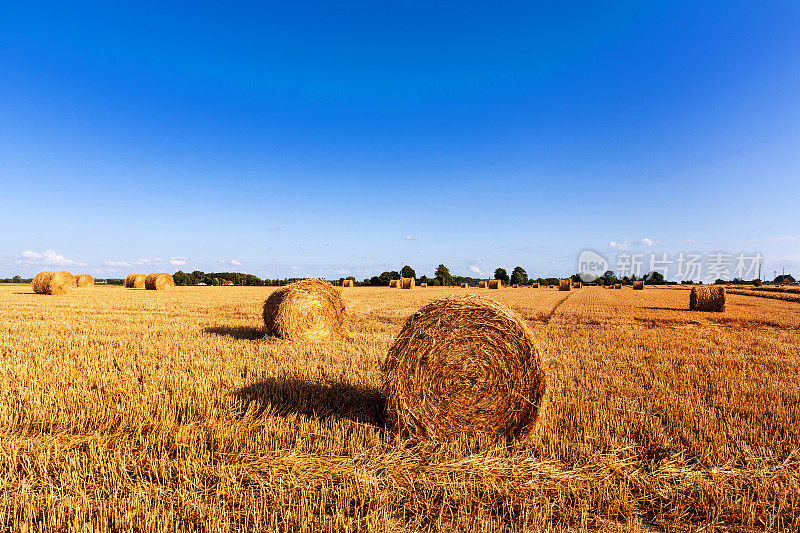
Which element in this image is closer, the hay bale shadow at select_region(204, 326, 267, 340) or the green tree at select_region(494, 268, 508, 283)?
the hay bale shadow at select_region(204, 326, 267, 340)

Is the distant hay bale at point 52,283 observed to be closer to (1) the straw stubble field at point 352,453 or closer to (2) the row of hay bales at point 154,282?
(2) the row of hay bales at point 154,282

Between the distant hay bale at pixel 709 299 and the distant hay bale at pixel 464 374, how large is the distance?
20177 mm

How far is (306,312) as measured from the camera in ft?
32.0

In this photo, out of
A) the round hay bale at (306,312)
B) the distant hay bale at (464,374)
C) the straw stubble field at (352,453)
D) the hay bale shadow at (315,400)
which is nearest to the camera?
the straw stubble field at (352,453)

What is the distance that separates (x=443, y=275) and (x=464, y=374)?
76.6 m

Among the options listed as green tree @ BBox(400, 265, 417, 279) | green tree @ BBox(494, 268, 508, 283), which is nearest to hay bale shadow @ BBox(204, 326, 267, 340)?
green tree @ BBox(400, 265, 417, 279)

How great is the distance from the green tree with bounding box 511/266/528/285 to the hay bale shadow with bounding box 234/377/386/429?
81.5 meters

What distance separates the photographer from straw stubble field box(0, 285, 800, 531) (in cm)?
298

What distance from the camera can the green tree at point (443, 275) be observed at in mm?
78088

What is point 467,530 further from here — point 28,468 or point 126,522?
point 28,468

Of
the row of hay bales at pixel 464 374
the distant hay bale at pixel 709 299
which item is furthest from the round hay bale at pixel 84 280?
the distant hay bale at pixel 709 299

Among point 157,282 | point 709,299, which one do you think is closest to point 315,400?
point 709,299

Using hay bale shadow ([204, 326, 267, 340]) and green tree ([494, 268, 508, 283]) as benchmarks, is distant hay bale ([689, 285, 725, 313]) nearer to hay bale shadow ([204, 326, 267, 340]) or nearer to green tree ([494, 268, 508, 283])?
hay bale shadow ([204, 326, 267, 340])

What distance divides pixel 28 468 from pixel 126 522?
143cm
